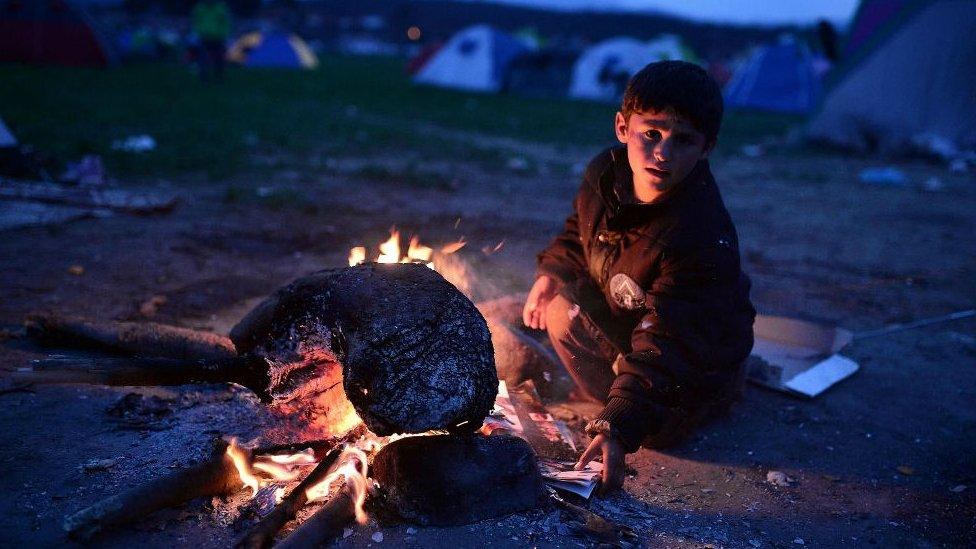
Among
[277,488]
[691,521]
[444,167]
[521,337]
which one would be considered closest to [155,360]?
[277,488]

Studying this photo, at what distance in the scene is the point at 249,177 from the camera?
337 inches

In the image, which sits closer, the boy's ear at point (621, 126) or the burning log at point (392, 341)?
the burning log at point (392, 341)

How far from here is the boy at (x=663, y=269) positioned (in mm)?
2744

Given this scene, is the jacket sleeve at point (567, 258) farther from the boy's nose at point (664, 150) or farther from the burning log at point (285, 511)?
the burning log at point (285, 511)

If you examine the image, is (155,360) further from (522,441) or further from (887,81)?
(887,81)

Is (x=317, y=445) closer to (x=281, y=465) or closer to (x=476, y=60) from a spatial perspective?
(x=281, y=465)

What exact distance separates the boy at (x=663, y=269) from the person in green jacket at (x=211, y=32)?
62.4 feet

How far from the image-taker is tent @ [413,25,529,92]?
23.6 m

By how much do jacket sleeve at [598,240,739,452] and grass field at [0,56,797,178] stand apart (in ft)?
23.1

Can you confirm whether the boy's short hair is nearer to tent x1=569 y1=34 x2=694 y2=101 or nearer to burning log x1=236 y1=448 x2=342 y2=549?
burning log x1=236 y1=448 x2=342 y2=549

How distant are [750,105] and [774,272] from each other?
17660mm

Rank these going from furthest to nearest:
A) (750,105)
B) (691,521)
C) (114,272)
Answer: (750,105) → (114,272) → (691,521)

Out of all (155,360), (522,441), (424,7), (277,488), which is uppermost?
(424,7)

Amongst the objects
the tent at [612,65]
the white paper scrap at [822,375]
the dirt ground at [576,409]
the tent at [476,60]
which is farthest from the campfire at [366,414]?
the tent at [476,60]
